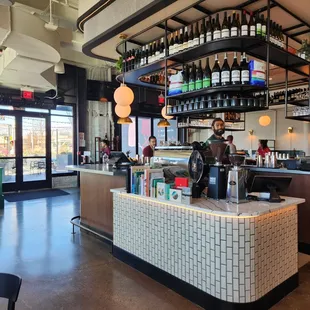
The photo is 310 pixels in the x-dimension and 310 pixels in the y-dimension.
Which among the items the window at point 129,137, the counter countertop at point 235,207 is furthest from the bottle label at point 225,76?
the window at point 129,137

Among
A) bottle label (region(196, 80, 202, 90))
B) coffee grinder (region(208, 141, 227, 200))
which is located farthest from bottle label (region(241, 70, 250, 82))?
coffee grinder (region(208, 141, 227, 200))

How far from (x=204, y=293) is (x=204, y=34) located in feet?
9.58

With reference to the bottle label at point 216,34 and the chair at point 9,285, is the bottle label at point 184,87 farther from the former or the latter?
the chair at point 9,285

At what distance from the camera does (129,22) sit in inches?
159

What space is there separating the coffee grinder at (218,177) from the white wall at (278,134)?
921 cm

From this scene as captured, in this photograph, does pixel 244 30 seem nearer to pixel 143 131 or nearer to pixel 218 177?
pixel 218 177


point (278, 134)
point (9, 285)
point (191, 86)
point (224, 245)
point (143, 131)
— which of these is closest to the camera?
point (9, 285)

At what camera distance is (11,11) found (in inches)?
182

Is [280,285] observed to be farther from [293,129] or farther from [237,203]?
[293,129]

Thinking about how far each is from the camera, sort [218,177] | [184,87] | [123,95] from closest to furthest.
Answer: [218,177] < [184,87] < [123,95]

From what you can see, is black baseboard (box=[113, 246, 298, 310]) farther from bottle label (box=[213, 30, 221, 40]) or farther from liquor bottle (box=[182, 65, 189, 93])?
bottle label (box=[213, 30, 221, 40])

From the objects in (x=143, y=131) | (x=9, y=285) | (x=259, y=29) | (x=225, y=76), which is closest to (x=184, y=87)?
(x=225, y=76)

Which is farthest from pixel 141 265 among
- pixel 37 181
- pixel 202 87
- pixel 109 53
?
pixel 37 181

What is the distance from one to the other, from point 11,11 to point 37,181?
20.0ft
